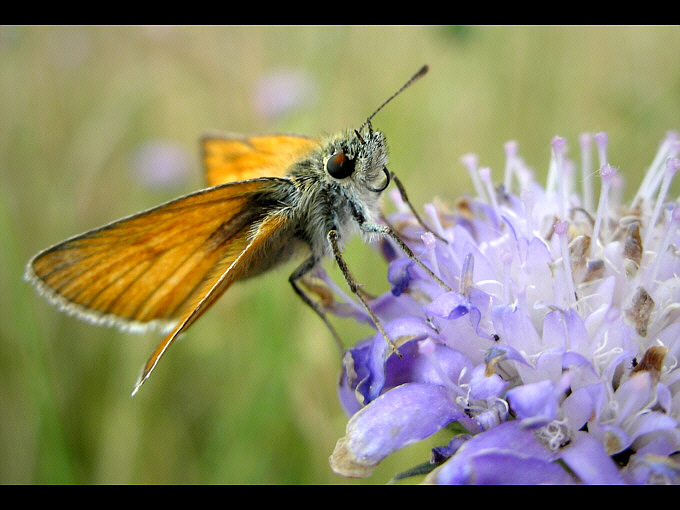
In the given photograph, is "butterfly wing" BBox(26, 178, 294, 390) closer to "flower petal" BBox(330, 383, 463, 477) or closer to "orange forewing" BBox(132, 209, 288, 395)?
"orange forewing" BBox(132, 209, 288, 395)

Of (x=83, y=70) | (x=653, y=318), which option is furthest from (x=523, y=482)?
(x=83, y=70)

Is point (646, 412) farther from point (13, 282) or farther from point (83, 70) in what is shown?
point (83, 70)

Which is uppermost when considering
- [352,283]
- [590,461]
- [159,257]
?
[159,257]

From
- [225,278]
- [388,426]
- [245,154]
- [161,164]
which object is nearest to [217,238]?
[225,278]

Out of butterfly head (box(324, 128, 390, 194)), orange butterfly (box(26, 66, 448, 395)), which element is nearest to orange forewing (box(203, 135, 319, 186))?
orange butterfly (box(26, 66, 448, 395))

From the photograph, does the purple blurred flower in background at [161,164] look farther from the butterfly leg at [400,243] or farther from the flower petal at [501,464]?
the flower petal at [501,464]

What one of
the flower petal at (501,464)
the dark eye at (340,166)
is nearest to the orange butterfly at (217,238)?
the dark eye at (340,166)

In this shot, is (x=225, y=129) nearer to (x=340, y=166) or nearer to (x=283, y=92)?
(x=283, y=92)
